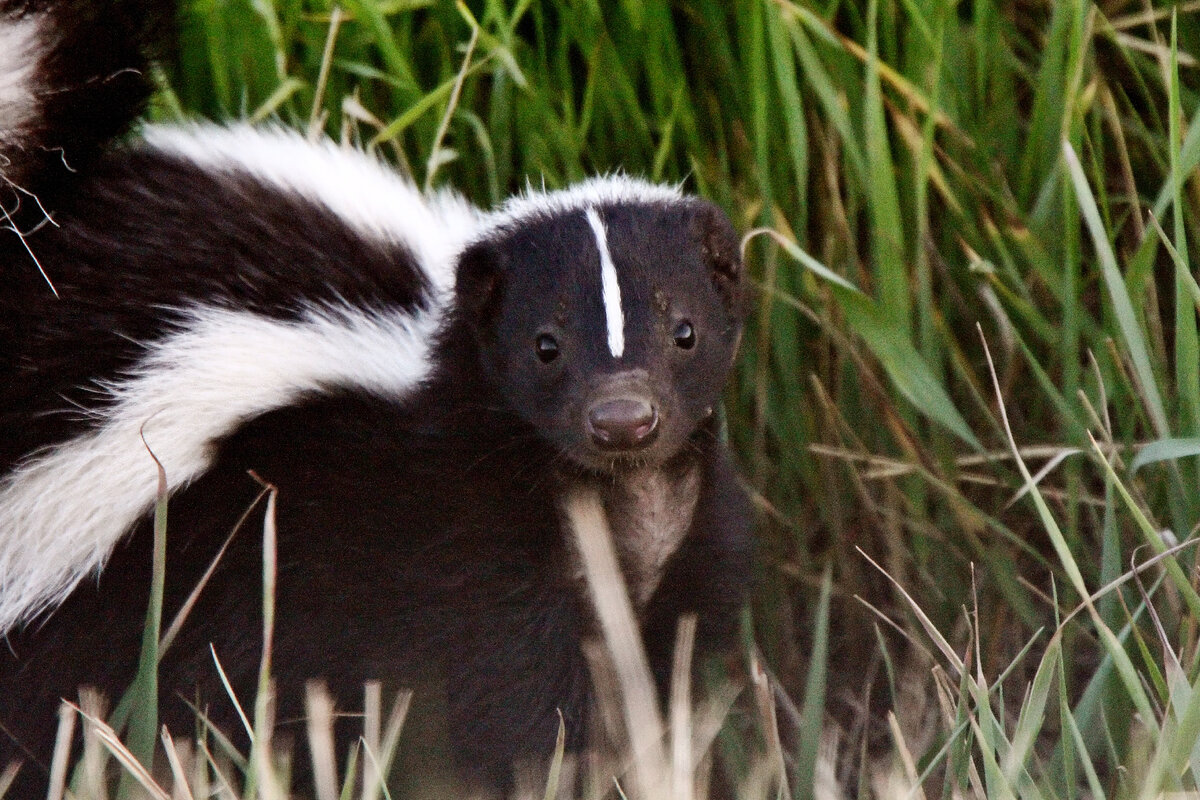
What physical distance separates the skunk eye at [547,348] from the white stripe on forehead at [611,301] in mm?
141

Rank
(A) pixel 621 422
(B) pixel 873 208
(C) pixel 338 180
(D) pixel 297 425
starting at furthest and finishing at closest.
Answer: (B) pixel 873 208, (C) pixel 338 180, (D) pixel 297 425, (A) pixel 621 422

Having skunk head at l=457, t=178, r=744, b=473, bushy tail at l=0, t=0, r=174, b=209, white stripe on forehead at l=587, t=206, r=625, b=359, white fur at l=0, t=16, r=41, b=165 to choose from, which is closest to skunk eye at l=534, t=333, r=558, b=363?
skunk head at l=457, t=178, r=744, b=473

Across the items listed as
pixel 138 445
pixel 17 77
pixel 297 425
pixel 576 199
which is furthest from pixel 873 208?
pixel 17 77

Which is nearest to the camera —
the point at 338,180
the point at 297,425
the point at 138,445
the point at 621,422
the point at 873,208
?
the point at 621,422

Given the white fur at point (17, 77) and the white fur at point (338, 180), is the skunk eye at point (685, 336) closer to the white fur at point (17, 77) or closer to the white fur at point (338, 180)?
the white fur at point (338, 180)

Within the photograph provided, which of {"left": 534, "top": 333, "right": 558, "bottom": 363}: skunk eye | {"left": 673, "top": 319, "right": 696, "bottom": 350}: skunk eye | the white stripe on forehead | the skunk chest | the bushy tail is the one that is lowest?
the skunk chest

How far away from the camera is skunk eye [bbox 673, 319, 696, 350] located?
2920 millimetres

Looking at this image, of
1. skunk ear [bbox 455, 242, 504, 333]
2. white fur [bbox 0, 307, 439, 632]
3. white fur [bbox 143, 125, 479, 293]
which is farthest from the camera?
white fur [bbox 143, 125, 479, 293]

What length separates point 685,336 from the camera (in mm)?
2930

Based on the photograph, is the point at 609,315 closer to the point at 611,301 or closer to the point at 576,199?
the point at 611,301

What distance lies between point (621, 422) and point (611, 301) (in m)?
0.25

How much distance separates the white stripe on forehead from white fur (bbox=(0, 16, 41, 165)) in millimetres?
1013

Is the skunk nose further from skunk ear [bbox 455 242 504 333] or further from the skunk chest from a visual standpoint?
skunk ear [bbox 455 242 504 333]

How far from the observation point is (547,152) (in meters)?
3.76
